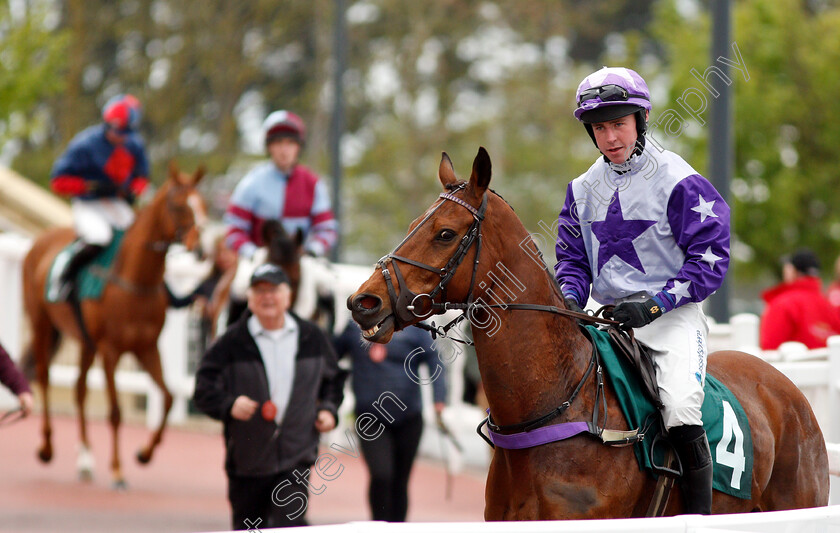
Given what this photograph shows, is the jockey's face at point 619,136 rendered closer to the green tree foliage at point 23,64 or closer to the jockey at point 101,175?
the jockey at point 101,175

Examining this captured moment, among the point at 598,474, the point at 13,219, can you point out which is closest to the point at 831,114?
the point at 13,219

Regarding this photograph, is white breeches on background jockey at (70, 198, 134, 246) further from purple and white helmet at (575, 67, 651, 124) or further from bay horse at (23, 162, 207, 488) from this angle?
purple and white helmet at (575, 67, 651, 124)

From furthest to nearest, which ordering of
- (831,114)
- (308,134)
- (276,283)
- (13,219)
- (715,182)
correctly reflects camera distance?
(308,134), (831,114), (13,219), (715,182), (276,283)

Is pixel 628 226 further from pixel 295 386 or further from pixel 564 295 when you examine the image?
pixel 295 386

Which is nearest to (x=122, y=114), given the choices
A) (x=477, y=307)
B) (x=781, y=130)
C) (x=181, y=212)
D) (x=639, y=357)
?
(x=181, y=212)

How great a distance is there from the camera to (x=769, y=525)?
3.21 metres

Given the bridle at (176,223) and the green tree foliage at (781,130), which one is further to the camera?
the green tree foliage at (781,130)

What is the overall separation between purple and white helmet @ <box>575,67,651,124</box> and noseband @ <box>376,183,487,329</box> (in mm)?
549

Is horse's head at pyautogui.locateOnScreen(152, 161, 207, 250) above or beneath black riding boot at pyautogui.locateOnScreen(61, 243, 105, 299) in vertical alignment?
above

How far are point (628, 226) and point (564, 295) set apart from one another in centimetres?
36

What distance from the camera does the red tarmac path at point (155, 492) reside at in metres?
7.68

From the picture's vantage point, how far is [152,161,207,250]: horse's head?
9164mm

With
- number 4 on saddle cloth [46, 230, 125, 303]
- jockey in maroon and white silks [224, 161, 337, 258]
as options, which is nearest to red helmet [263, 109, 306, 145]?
jockey in maroon and white silks [224, 161, 337, 258]

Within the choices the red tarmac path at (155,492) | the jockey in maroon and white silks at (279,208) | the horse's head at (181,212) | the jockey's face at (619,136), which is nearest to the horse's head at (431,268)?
the jockey's face at (619,136)
